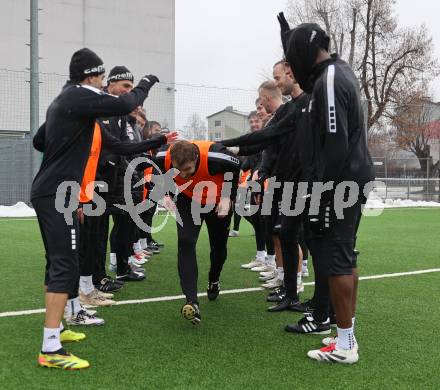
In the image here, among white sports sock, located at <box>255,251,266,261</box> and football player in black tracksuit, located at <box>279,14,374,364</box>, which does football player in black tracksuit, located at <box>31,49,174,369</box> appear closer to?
football player in black tracksuit, located at <box>279,14,374,364</box>

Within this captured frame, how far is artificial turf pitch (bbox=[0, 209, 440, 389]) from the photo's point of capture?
329 centimetres

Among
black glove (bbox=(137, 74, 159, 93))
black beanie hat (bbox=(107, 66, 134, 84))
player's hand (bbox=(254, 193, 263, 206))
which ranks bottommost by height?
player's hand (bbox=(254, 193, 263, 206))

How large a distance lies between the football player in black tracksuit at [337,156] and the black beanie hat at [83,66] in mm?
1423

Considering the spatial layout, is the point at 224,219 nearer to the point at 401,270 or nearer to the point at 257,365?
the point at 257,365

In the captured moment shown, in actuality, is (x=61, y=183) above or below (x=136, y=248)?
above

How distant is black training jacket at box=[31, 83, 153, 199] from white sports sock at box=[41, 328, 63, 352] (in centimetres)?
91

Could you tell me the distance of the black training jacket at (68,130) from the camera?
3.59 metres

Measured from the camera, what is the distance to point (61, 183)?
362 cm

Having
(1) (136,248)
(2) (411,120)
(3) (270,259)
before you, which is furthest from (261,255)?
(2) (411,120)

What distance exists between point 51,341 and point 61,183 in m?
1.05

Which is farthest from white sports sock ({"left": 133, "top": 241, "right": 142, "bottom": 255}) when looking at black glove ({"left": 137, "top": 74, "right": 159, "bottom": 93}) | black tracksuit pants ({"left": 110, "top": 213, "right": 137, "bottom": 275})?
black glove ({"left": 137, "top": 74, "right": 159, "bottom": 93})

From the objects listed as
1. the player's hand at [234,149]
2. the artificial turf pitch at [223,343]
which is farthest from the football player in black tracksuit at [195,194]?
the artificial turf pitch at [223,343]

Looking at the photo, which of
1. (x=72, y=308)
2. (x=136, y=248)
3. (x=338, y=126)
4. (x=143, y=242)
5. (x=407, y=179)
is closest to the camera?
(x=338, y=126)

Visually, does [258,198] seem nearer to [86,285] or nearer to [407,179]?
[86,285]
